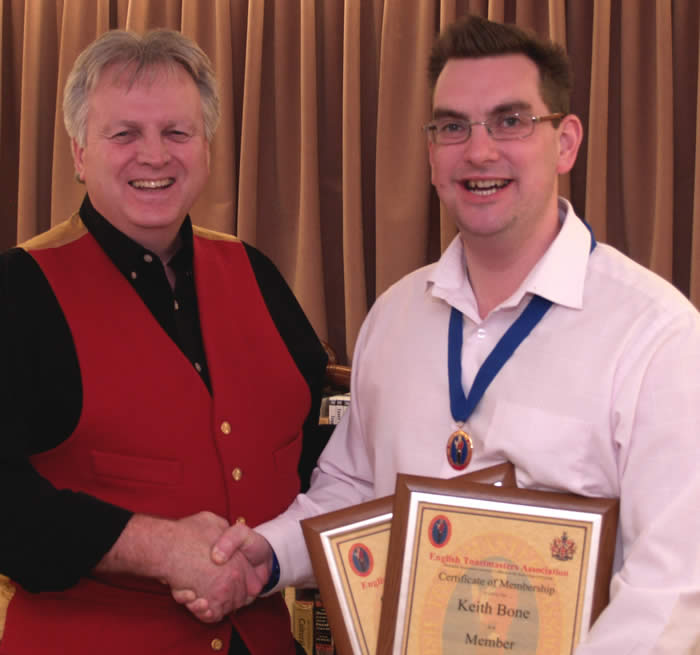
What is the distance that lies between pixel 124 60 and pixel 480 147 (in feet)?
2.85

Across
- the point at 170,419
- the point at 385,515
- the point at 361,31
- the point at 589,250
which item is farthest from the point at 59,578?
the point at 361,31

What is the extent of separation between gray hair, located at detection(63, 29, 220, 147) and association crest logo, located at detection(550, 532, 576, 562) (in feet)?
4.48

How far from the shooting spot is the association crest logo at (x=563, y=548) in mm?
1588

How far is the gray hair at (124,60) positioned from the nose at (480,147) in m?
0.72

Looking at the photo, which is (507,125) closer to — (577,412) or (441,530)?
(577,412)

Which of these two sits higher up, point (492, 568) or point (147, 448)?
point (147, 448)

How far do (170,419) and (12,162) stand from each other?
7.73 feet

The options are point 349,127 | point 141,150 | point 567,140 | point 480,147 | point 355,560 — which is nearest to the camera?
point 355,560

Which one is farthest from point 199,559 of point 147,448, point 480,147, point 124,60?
point 124,60

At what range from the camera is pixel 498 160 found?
72.7 inches

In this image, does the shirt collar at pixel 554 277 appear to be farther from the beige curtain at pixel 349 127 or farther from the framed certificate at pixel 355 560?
the beige curtain at pixel 349 127

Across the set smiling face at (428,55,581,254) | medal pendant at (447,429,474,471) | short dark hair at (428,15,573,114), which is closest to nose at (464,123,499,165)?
smiling face at (428,55,581,254)

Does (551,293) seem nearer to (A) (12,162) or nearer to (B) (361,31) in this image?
(B) (361,31)

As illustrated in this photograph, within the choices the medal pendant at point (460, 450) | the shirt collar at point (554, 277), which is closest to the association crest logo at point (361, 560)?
the medal pendant at point (460, 450)
